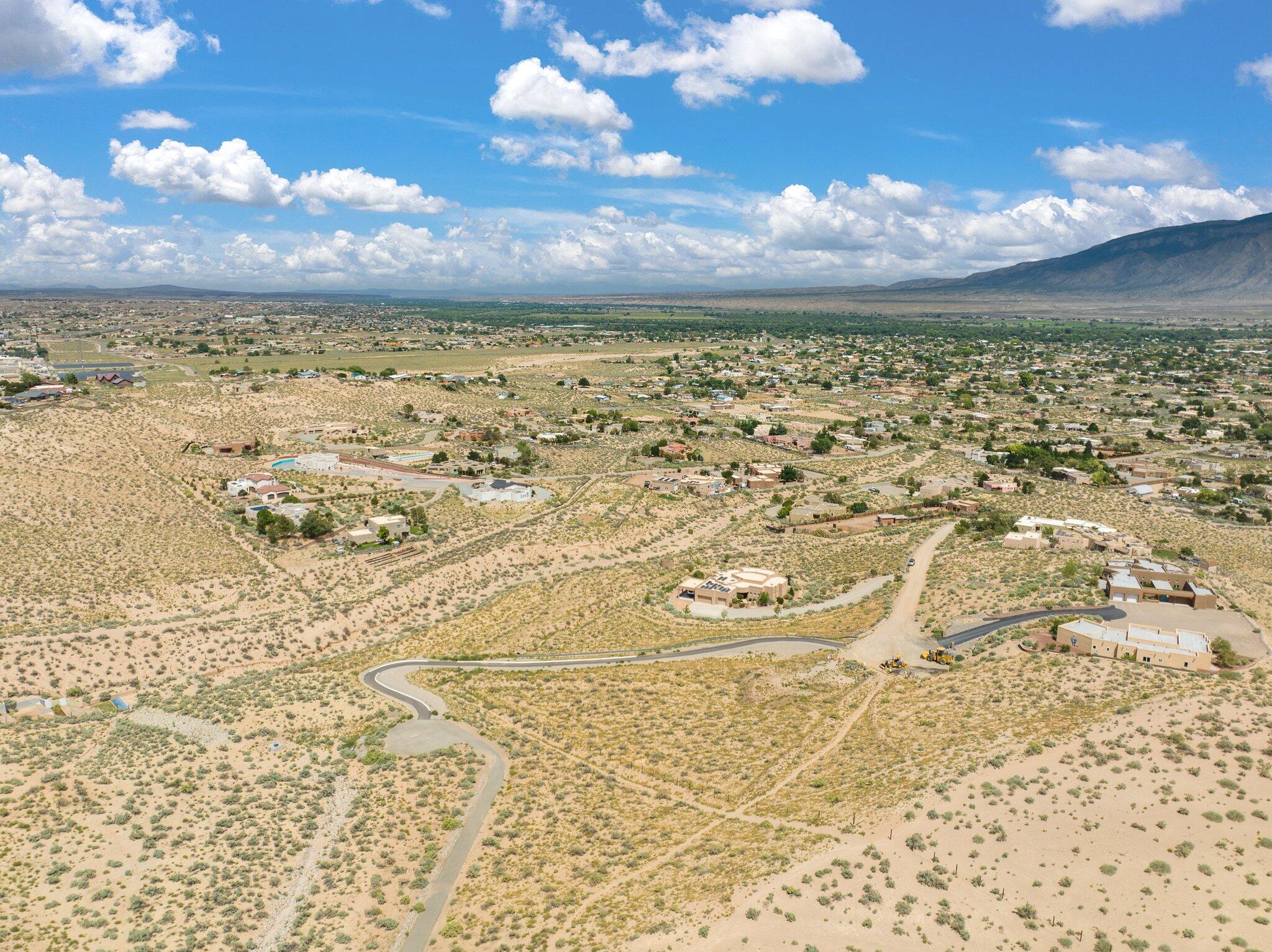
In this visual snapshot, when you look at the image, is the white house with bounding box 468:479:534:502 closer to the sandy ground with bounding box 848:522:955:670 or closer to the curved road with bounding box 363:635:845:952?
the curved road with bounding box 363:635:845:952

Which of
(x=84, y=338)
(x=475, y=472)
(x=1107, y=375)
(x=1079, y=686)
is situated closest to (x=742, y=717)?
(x=1079, y=686)

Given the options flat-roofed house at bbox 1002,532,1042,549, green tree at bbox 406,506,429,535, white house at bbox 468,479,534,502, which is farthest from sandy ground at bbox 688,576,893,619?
white house at bbox 468,479,534,502

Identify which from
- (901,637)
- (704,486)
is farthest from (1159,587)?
(704,486)

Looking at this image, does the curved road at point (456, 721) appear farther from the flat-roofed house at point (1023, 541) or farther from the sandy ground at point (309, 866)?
the flat-roofed house at point (1023, 541)

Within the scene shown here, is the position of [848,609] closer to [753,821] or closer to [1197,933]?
[753,821]

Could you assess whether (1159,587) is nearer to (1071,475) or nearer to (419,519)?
(1071,475)

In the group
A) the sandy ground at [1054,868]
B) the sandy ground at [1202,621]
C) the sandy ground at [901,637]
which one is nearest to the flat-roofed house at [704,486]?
the sandy ground at [901,637]
